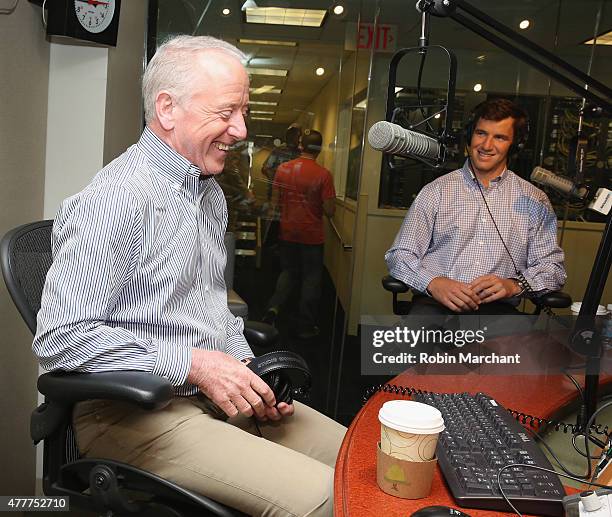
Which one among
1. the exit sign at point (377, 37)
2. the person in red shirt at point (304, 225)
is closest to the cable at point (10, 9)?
the person in red shirt at point (304, 225)

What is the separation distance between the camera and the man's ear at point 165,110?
159 cm

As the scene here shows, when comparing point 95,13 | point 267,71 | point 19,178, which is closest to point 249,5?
point 267,71

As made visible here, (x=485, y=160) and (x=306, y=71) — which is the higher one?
(x=306, y=71)

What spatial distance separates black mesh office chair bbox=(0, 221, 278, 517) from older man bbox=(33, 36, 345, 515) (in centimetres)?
4

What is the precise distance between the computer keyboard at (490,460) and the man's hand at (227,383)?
359mm

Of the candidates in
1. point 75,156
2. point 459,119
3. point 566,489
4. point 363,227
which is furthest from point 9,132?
point 459,119

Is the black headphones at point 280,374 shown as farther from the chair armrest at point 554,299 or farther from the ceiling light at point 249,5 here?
the ceiling light at point 249,5

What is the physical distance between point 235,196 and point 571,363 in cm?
258

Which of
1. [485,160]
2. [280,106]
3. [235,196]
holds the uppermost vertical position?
[280,106]

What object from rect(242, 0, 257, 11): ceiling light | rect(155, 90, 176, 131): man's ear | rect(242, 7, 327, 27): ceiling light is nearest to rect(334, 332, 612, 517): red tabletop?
rect(155, 90, 176, 131): man's ear

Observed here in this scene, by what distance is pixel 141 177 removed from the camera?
5.01 ft

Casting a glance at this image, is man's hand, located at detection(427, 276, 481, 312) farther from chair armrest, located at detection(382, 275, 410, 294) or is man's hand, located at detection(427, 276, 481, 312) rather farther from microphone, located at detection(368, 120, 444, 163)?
microphone, located at detection(368, 120, 444, 163)

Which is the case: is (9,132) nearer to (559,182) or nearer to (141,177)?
(141,177)

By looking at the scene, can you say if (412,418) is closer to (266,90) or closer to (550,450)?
(550,450)
